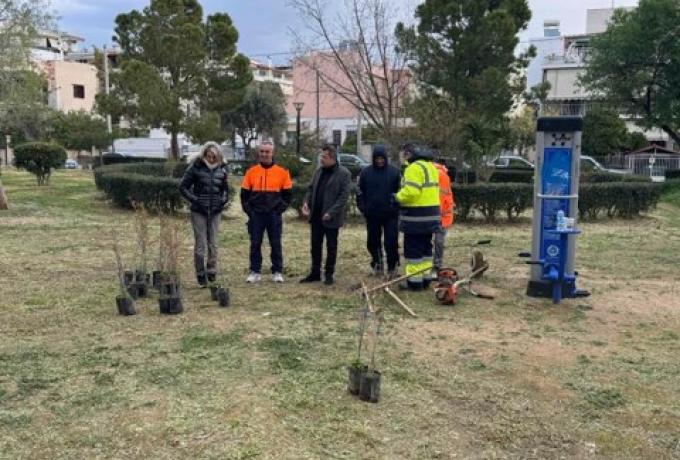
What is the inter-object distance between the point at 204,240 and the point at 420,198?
7.29 ft

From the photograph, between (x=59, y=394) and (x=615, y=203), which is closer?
(x=59, y=394)

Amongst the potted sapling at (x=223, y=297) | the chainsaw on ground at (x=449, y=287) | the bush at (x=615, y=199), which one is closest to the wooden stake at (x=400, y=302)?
the chainsaw on ground at (x=449, y=287)

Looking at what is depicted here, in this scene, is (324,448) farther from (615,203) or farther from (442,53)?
(442,53)

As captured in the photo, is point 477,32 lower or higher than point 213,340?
higher

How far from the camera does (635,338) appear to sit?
552 centimetres

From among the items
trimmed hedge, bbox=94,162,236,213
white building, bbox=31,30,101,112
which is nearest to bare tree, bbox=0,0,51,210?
trimmed hedge, bbox=94,162,236,213

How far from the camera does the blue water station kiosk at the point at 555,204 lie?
671cm

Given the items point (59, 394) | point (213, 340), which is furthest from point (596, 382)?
point (59, 394)

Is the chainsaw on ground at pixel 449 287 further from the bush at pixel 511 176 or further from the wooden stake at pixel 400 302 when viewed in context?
the bush at pixel 511 176

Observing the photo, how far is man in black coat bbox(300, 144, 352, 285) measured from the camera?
718 centimetres

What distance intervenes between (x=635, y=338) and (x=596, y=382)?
1259 millimetres

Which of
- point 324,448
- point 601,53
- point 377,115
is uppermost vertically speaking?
point 601,53

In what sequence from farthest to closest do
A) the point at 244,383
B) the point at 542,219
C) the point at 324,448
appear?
the point at 542,219
the point at 244,383
the point at 324,448

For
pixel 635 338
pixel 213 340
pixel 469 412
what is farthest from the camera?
pixel 635 338
